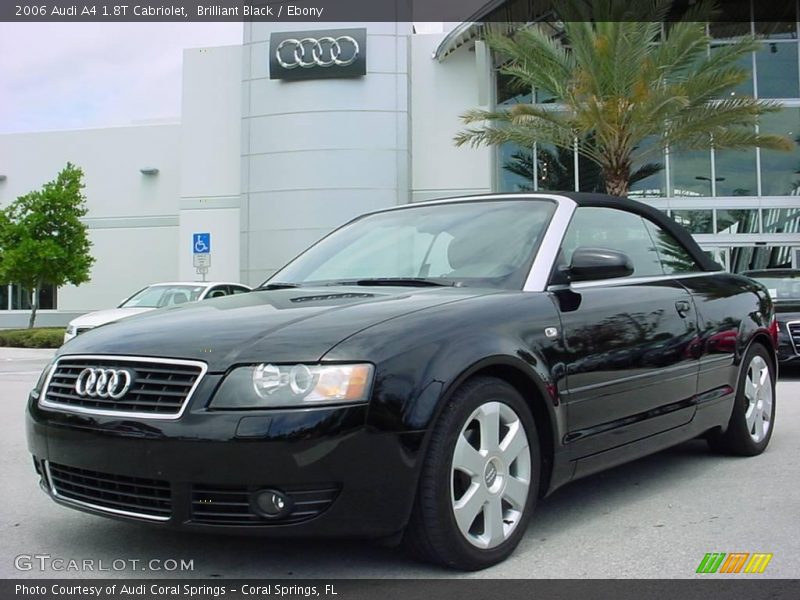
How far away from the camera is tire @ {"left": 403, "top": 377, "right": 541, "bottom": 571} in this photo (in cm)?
303

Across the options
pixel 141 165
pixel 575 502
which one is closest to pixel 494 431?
pixel 575 502

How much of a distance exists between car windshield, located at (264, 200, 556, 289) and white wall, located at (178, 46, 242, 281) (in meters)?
23.0

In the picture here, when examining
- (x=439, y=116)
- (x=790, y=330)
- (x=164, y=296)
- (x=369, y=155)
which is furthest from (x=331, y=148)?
(x=790, y=330)

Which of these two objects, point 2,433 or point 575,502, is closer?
point 575,502

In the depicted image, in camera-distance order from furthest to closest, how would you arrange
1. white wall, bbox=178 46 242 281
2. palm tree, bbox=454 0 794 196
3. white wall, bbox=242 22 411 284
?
white wall, bbox=178 46 242 281 → white wall, bbox=242 22 411 284 → palm tree, bbox=454 0 794 196

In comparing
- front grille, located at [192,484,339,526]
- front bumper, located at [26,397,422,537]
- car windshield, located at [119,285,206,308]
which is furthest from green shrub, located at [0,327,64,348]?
front grille, located at [192,484,339,526]

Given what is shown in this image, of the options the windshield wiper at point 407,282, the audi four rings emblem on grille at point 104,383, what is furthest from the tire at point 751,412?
the audi four rings emblem on grille at point 104,383

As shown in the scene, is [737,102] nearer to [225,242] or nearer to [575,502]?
[575,502]

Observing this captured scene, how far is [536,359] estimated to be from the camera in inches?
137

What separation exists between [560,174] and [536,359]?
21.0 m

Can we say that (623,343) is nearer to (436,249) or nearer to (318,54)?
(436,249)

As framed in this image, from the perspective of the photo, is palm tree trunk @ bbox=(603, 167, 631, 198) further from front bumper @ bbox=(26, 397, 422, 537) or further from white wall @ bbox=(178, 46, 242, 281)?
front bumper @ bbox=(26, 397, 422, 537)

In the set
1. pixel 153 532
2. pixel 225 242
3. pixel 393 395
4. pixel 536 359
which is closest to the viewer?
pixel 393 395

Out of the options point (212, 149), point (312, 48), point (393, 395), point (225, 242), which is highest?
point (312, 48)
